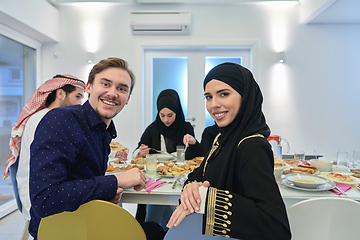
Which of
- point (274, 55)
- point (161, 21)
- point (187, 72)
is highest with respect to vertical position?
point (161, 21)

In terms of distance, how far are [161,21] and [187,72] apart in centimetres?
90

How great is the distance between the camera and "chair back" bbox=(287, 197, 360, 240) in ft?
2.47

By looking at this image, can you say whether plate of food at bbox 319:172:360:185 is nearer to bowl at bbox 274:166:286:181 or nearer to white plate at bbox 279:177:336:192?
white plate at bbox 279:177:336:192

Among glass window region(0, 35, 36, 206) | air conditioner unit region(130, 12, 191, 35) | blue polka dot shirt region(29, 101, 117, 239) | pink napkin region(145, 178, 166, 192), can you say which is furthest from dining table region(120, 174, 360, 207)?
air conditioner unit region(130, 12, 191, 35)

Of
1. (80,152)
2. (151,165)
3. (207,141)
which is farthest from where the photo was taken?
(207,141)

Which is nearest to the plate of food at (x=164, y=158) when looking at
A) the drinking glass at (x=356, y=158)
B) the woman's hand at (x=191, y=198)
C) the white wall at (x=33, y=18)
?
the woman's hand at (x=191, y=198)

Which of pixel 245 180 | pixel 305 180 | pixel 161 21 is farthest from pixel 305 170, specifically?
pixel 161 21

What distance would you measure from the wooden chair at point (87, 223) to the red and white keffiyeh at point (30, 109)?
1048 mm

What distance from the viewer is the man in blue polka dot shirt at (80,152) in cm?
88

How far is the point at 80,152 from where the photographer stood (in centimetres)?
105

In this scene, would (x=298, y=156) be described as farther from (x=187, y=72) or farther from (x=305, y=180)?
(x=187, y=72)

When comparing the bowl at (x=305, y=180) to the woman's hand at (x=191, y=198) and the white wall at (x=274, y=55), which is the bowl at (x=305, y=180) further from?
the white wall at (x=274, y=55)

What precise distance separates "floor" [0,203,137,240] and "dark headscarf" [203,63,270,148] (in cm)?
226

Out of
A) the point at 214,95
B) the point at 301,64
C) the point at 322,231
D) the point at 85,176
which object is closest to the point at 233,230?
the point at 322,231
